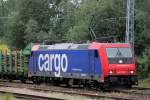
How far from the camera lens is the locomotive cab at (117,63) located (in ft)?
82.0

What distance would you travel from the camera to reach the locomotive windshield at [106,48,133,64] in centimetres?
2545

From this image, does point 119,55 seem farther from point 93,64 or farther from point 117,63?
point 93,64

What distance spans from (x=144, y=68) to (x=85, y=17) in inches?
477

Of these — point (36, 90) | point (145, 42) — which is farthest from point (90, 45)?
Result: point (145, 42)

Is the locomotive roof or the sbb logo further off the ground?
the locomotive roof

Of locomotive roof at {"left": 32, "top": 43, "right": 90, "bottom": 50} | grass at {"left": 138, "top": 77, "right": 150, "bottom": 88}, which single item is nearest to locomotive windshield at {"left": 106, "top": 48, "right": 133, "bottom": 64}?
locomotive roof at {"left": 32, "top": 43, "right": 90, "bottom": 50}

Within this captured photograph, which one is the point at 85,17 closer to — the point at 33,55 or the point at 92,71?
the point at 33,55

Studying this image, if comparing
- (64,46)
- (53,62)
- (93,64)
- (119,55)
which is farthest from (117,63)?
(53,62)

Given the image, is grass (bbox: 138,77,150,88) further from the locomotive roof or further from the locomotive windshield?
the locomotive roof

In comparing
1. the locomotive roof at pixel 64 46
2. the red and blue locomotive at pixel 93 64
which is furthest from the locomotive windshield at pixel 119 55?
the locomotive roof at pixel 64 46

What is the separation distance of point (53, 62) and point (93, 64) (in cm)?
458

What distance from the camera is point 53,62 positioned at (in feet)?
97.3

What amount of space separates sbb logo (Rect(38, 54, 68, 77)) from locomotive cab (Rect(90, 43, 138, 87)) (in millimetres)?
3318

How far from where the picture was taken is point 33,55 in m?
32.2
